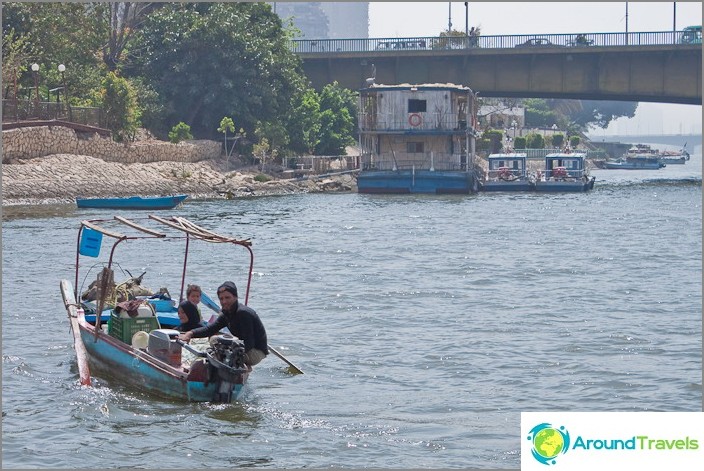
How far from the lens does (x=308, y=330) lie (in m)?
23.6

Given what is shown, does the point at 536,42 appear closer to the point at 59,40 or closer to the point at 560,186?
the point at 560,186

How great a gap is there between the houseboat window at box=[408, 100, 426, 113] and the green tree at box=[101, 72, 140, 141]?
14736 millimetres

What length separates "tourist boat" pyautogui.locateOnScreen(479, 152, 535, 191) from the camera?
7138cm

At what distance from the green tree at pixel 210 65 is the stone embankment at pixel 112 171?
2732 mm

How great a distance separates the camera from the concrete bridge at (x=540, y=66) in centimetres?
7212

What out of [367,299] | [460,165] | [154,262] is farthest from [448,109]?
[367,299]

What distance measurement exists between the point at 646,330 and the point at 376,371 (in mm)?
6299

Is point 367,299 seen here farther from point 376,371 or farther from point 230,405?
point 230,405

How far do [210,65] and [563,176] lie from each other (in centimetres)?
2099

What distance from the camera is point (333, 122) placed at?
267ft

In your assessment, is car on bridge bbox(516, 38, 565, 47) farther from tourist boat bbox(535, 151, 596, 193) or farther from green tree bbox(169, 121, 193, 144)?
green tree bbox(169, 121, 193, 144)

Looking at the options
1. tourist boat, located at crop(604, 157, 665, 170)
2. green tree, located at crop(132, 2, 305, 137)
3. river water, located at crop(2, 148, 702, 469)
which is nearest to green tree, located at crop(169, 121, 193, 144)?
green tree, located at crop(132, 2, 305, 137)

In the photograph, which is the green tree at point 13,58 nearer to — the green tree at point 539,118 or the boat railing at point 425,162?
the boat railing at point 425,162

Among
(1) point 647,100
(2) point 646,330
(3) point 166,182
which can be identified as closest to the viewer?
(2) point 646,330
